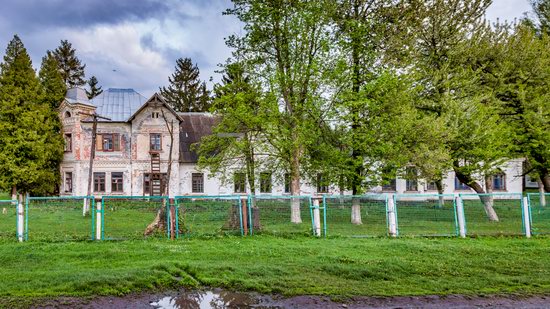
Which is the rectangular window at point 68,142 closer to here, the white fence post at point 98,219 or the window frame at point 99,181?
the window frame at point 99,181

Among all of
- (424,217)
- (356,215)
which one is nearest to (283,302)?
(424,217)

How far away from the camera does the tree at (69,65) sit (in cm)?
5594

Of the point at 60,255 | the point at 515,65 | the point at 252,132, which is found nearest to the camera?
the point at 60,255

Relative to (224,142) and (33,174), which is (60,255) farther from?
(33,174)

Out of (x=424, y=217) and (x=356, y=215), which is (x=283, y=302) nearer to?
(x=424, y=217)

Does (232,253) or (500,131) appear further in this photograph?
(500,131)

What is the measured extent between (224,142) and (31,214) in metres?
9.46

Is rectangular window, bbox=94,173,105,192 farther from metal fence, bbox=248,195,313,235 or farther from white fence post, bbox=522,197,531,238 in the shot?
white fence post, bbox=522,197,531,238

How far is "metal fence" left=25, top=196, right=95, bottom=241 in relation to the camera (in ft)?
45.4

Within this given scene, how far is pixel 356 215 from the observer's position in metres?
16.8

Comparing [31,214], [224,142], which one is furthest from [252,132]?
[31,214]

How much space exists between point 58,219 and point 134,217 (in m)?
2.50

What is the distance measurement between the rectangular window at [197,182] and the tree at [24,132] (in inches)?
392

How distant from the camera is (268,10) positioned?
20.7 m
